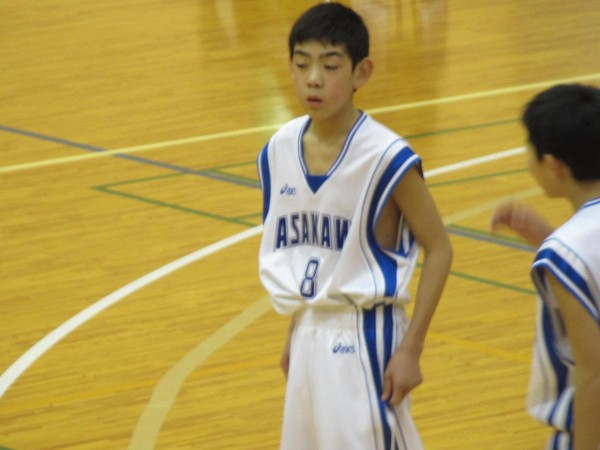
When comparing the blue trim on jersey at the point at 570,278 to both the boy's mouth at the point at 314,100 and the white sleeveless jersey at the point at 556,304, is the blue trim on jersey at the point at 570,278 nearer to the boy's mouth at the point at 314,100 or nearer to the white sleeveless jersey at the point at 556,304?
the white sleeveless jersey at the point at 556,304

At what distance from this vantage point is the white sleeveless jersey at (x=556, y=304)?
2211 mm

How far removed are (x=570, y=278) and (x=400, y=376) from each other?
2.05ft

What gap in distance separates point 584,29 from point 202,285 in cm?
625

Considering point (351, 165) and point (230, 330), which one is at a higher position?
point (351, 165)

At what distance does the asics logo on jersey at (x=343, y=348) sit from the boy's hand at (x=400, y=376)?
0.30 feet

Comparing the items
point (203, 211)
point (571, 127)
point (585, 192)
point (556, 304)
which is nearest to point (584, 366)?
point (556, 304)

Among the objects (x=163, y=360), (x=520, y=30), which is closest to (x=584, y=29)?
(x=520, y=30)

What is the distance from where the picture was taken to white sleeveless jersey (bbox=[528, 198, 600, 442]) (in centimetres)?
221

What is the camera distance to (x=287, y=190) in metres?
2.86

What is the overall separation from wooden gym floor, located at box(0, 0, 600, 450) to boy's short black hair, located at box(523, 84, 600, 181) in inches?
79.4

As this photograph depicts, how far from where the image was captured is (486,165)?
7129mm

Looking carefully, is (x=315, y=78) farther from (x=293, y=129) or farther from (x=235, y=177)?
(x=235, y=177)

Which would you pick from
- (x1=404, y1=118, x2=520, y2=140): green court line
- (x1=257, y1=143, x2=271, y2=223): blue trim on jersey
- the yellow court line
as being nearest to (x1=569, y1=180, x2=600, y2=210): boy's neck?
(x1=257, y1=143, x2=271, y2=223): blue trim on jersey

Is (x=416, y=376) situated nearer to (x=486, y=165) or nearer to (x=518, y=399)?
(x=518, y=399)
